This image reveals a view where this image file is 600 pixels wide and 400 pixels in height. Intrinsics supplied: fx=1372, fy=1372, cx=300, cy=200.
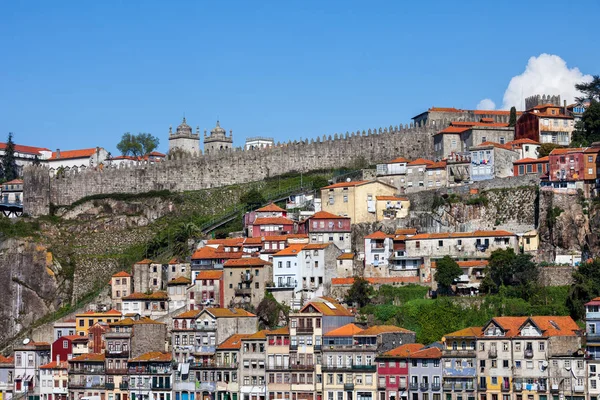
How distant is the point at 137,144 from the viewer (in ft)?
536

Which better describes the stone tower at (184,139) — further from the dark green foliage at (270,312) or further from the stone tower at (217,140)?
the dark green foliage at (270,312)

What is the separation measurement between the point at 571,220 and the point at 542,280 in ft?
24.1

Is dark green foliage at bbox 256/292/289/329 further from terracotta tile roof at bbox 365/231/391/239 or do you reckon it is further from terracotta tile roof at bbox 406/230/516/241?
terracotta tile roof at bbox 406/230/516/241

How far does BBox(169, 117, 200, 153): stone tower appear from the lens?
6107 inches

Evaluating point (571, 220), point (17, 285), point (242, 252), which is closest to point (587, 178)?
point (571, 220)

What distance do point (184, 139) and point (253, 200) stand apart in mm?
34470

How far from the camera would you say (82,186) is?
137375 millimetres

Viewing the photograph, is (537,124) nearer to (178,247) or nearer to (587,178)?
(587,178)

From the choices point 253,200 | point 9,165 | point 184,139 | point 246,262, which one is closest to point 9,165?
point 9,165

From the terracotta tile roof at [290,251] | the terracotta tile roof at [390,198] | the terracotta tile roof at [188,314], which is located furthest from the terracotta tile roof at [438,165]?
the terracotta tile roof at [188,314]

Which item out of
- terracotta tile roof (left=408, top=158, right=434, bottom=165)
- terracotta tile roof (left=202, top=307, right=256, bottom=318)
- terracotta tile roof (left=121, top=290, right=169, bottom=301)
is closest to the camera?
terracotta tile roof (left=202, top=307, right=256, bottom=318)

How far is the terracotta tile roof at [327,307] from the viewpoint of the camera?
92.8 meters

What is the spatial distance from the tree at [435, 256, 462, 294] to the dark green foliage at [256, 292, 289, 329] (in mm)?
11158

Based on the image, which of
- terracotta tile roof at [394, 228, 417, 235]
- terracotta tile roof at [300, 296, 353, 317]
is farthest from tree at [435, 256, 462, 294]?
terracotta tile roof at [394, 228, 417, 235]
